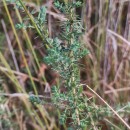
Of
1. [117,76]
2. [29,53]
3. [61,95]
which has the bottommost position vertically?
[117,76]

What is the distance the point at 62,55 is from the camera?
2.35 ft

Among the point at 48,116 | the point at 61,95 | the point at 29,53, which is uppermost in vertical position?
the point at 61,95

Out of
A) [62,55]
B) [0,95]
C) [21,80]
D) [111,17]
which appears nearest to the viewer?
[62,55]

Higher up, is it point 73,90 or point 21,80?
point 73,90

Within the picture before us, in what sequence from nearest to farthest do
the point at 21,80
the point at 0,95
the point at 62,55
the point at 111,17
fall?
1. the point at 62,55
2. the point at 0,95
3. the point at 111,17
4. the point at 21,80

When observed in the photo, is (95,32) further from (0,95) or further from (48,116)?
(0,95)

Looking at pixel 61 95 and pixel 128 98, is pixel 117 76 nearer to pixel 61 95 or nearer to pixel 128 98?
pixel 128 98

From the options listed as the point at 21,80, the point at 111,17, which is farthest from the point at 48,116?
the point at 111,17

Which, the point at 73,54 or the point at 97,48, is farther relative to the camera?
the point at 97,48

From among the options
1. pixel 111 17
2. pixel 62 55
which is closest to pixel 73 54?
pixel 62 55

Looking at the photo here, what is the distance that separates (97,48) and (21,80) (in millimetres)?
357

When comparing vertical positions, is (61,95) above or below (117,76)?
above

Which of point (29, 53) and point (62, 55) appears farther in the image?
point (29, 53)

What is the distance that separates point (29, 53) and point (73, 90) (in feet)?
2.83
